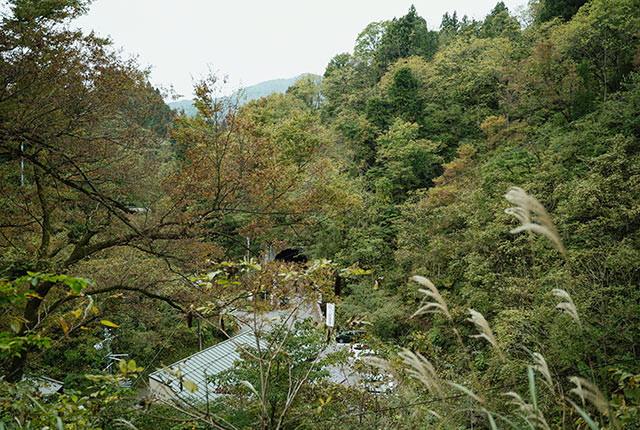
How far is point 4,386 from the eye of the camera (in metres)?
2.17

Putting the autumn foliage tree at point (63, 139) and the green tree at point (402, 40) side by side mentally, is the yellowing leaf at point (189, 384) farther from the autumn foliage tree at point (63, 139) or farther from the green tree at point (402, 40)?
the green tree at point (402, 40)

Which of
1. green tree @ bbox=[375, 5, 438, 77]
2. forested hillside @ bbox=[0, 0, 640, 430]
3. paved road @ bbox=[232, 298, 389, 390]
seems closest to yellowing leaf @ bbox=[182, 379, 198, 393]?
forested hillside @ bbox=[0, 0, 640, 430]

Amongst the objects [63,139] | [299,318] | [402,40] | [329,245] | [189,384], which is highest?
[402,40]

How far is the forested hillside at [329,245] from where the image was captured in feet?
7.85

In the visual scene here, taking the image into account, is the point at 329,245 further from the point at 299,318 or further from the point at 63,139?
the point at 63,139

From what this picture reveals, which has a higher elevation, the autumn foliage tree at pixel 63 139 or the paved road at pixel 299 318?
the autumn foliage tree at pixel 63 139

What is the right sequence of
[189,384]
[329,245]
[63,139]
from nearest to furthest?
[189,384] → [63,139] → [329,245]

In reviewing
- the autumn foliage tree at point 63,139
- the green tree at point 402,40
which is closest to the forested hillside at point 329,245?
the autumn foliage tree at point 63,139

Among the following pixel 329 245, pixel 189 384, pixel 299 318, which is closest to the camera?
pixel 189 384

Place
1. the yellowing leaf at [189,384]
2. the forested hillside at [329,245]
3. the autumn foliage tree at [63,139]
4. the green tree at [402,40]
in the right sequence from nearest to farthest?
the yellowing leaf at [189,384]
the forested hillside at [329,245]
the autumn foliage tree at [63,139]
the green tree at [402,40]

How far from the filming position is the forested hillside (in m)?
2.39

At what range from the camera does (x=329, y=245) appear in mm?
16234

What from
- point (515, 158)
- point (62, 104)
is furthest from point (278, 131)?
point (62, 104)

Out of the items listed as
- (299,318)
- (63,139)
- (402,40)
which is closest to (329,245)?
(299,318)
